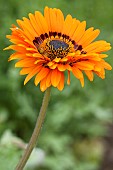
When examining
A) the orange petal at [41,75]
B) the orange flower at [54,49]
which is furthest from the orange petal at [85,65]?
the orange petal at [41,75]

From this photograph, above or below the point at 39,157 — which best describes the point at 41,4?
above

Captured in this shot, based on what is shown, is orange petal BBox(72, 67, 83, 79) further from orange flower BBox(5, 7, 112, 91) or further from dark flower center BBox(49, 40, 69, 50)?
dark flower center BBox(49, 40, 69, 50)

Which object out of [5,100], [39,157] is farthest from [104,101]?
[39,157]

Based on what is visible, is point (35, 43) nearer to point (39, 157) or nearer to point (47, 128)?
point (39, 157)

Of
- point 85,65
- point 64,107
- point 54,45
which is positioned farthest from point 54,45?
point 64,107

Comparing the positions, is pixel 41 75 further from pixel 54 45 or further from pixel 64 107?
pixel 64 107

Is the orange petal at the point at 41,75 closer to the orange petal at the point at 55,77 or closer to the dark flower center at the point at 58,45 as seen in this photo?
the orange petal at the point at 55,77
